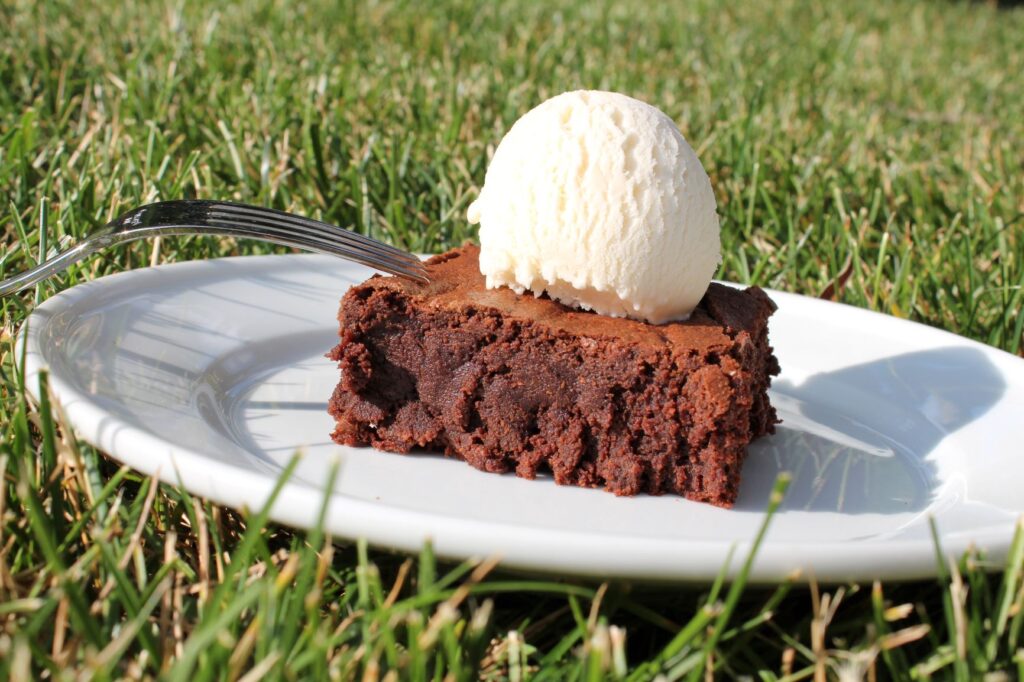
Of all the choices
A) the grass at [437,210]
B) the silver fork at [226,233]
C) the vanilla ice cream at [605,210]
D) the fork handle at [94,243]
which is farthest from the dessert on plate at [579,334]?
the grass at [437,210]

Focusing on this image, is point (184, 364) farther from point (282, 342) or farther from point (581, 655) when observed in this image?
point (581, 655)

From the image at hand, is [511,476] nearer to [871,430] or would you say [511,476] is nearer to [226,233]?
[226,233]

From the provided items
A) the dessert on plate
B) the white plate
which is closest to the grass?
the white plate

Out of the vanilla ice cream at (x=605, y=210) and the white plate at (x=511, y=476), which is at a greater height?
the vanilla ice cream at (x=605, y=210)

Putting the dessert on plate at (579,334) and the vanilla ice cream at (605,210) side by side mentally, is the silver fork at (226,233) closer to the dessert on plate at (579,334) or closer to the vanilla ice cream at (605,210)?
the dessert on plate at (579,334)

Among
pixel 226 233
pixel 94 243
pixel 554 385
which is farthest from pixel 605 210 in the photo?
pixel 94 243

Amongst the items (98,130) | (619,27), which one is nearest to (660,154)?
(98,130)
